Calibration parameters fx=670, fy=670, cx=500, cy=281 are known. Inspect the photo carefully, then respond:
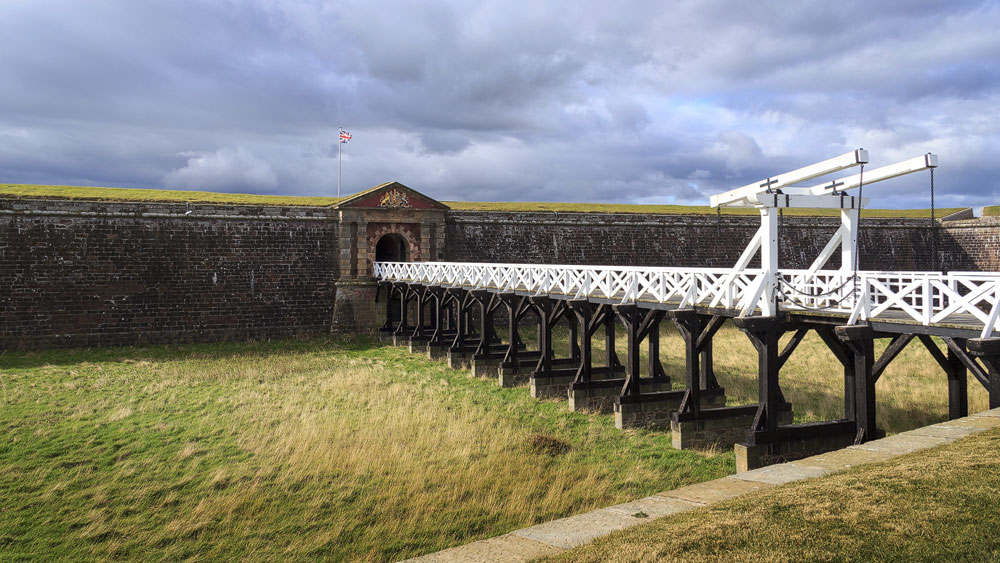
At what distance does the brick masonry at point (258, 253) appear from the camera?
17.1 metres

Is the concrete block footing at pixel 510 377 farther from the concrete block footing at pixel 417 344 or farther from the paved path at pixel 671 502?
the paved path at pixel 671 502

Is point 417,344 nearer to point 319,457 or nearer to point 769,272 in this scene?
point 319,457

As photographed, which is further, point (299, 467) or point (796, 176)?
point (796, 176)

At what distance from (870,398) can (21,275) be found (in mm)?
18789

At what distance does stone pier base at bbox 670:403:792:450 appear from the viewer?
8.47 meters

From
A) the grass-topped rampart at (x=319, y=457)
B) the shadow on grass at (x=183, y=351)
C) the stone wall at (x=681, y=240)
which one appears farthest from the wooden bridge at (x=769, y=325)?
the stone wall at (x=681, y=240)

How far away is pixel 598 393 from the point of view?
1064 centimetres

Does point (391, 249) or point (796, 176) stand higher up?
point (796, 176)

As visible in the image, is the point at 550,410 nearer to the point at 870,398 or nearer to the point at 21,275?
the point at 870,398

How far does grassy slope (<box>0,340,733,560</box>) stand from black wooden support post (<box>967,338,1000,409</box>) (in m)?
2.70

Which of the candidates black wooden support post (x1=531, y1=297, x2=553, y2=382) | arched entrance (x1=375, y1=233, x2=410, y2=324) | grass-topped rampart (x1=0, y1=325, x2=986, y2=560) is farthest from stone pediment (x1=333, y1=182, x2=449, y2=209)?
black wooden support post (x1=531, y1=297, x2=553, y2=382)

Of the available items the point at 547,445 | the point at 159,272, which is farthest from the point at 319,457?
the point at 159,272

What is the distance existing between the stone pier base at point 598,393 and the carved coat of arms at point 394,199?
1112 centimetres

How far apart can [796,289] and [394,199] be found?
45.7 ft
